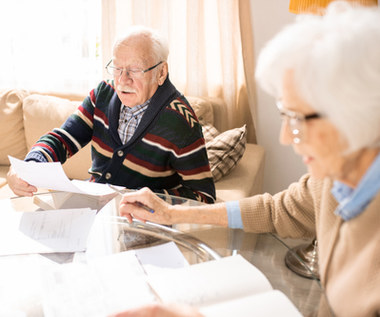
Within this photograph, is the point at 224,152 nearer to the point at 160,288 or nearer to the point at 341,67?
the point at 160,288

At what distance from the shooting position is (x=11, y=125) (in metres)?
2.55

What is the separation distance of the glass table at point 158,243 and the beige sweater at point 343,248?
0.09 m

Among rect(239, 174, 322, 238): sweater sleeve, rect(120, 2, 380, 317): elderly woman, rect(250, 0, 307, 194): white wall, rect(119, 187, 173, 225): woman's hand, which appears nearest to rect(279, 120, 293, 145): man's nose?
rect(120, 2, 380, 317): elderly woman

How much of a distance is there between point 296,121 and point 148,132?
97cm

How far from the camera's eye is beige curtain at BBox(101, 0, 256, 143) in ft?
8.55

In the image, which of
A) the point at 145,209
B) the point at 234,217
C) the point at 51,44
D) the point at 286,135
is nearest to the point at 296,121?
the point at 286,135

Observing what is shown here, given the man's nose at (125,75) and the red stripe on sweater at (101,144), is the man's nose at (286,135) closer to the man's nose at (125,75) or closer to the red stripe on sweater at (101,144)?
the man's nose at (125,75)

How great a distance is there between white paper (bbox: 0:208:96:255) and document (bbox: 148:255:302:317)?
335 millimetres

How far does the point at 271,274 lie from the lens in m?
1.07

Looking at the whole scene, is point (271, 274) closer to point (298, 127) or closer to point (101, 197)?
point (298, 127)

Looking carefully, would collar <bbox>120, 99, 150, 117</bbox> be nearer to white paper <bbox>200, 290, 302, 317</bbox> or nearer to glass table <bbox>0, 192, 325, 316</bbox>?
glass table <bbox>0, 192, 325, 316</bbox>

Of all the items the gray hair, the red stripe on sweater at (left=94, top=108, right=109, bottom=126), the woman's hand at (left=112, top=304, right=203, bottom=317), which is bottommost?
the woman's hand at (left=112, top=304, right=203, bottom=317)

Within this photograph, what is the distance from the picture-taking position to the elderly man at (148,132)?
1628mm

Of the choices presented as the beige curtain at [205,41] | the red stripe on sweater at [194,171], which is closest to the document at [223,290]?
the red stripe on sweater at [194,171]
